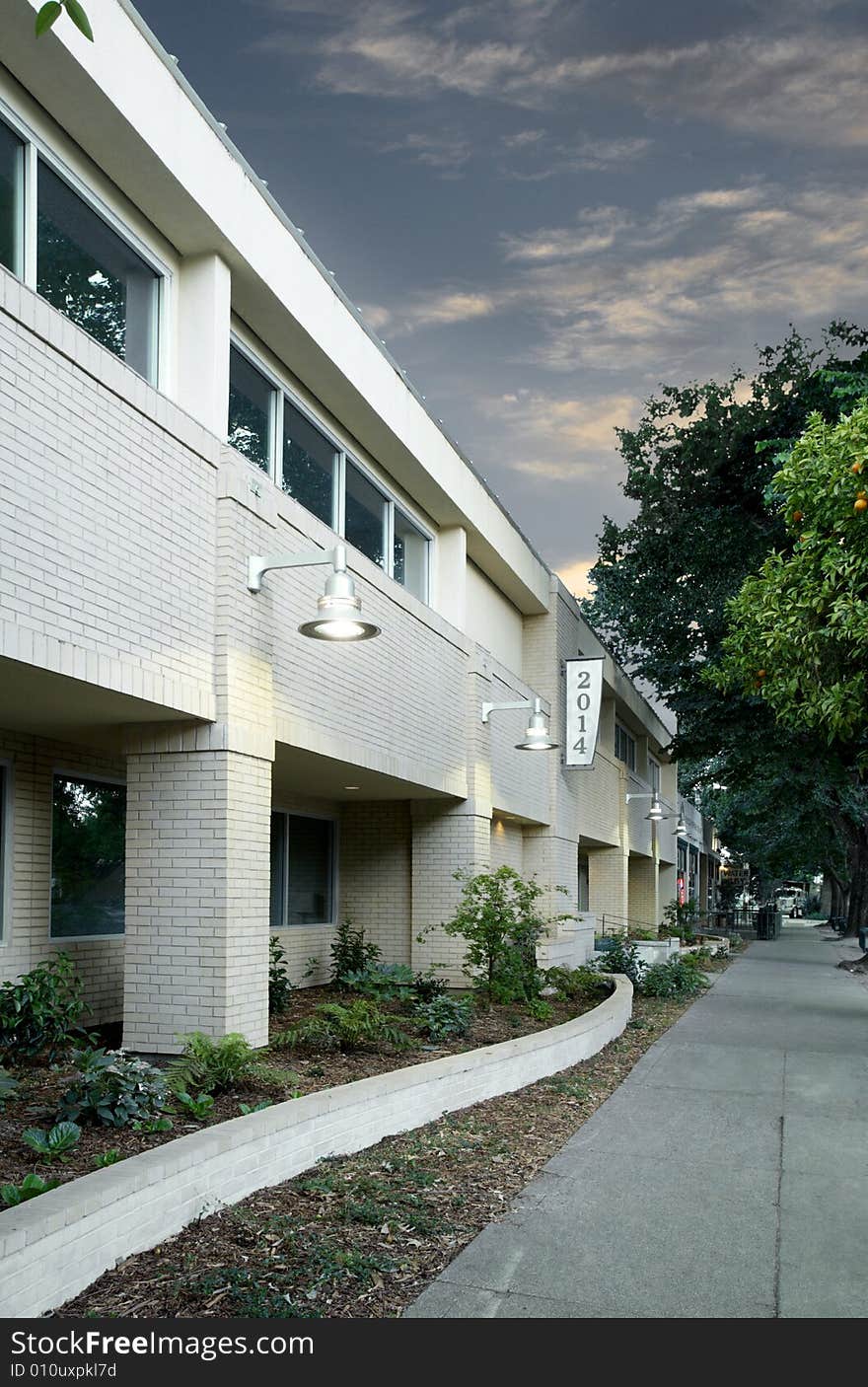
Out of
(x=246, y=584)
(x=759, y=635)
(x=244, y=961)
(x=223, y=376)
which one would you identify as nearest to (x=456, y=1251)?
(x=244, y=961)

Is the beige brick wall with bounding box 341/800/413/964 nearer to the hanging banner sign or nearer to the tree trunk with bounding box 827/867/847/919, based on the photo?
the hanging banner sign

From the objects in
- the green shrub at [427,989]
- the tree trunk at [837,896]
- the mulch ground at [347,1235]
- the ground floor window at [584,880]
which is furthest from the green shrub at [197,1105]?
the tree trunk at [837,896]

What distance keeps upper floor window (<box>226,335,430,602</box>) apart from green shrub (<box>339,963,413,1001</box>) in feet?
15.4

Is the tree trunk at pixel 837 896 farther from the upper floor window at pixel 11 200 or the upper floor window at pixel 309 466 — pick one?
the upper floor window at pixel 11 200

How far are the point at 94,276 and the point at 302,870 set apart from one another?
8713 mm

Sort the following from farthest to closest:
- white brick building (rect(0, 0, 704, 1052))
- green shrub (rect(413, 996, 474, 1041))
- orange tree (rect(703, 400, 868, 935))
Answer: green shrub (rect(413, 996, 474, 1041))
orange tree (rect(703, 400, 868, 935))
white brick building (rect(0, 0, 704, 1052))

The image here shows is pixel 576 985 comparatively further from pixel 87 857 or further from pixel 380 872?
pixel 87 857

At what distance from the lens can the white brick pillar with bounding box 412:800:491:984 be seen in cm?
1543

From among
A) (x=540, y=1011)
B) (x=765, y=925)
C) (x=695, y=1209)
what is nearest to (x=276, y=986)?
(x=540, y=1011)

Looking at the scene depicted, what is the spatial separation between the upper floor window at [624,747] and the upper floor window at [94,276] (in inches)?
940

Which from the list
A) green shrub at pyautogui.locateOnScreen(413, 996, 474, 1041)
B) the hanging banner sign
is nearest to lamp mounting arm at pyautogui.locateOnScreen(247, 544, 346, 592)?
green shrub at pyautogui.locateOnScreen(413, 996, 474, 1041)

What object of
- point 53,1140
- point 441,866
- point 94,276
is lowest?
point 53,1140

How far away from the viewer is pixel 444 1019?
1092 cm

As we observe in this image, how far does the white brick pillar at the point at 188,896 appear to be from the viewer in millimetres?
8633
